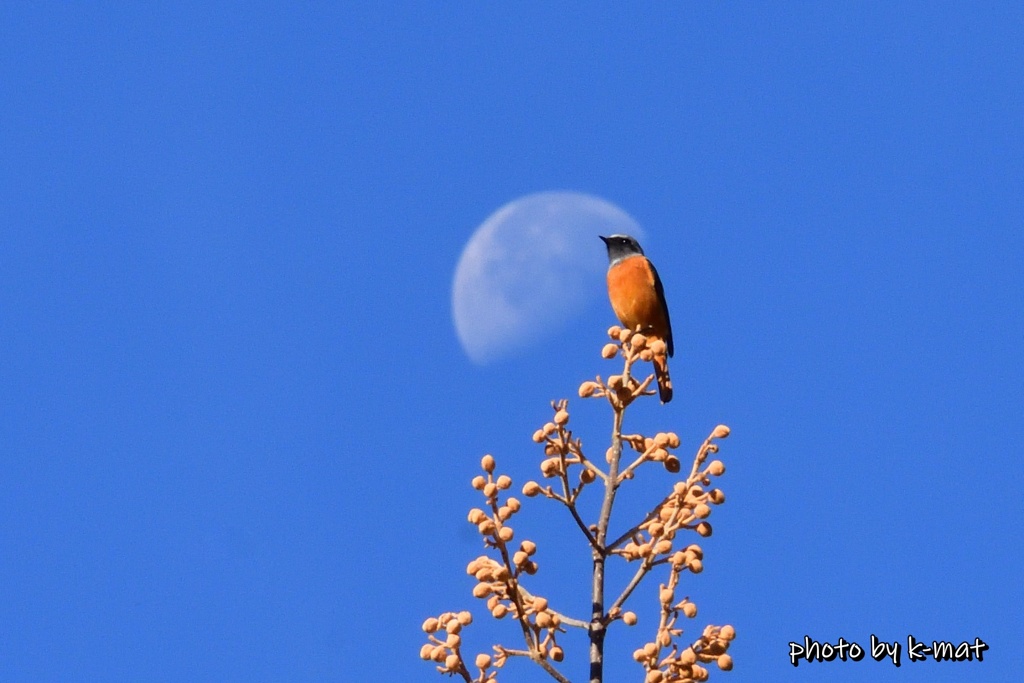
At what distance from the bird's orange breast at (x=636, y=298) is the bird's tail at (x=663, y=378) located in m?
0.66

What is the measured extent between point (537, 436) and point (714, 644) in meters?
1.06

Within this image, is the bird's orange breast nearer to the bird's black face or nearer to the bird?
the bird

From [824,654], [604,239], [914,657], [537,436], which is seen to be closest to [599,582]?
[537,436]

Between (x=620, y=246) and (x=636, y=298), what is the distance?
1.26 meters

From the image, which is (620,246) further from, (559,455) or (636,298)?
(559,455)

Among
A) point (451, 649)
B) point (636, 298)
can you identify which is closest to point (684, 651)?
point (451, 649)

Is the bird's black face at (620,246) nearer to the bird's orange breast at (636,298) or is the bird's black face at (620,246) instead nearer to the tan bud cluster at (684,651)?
the bird's orange breast at (636,298)

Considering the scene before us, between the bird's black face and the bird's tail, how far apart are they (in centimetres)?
199

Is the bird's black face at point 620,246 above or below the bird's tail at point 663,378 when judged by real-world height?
above

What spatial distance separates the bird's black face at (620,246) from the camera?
26.9 ft

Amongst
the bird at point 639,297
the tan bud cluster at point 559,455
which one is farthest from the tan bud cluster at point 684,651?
the bird at point 639,297

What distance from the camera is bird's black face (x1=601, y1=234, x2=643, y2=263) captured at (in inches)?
323

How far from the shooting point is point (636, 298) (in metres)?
7.16

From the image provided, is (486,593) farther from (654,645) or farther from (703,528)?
(703,528)
